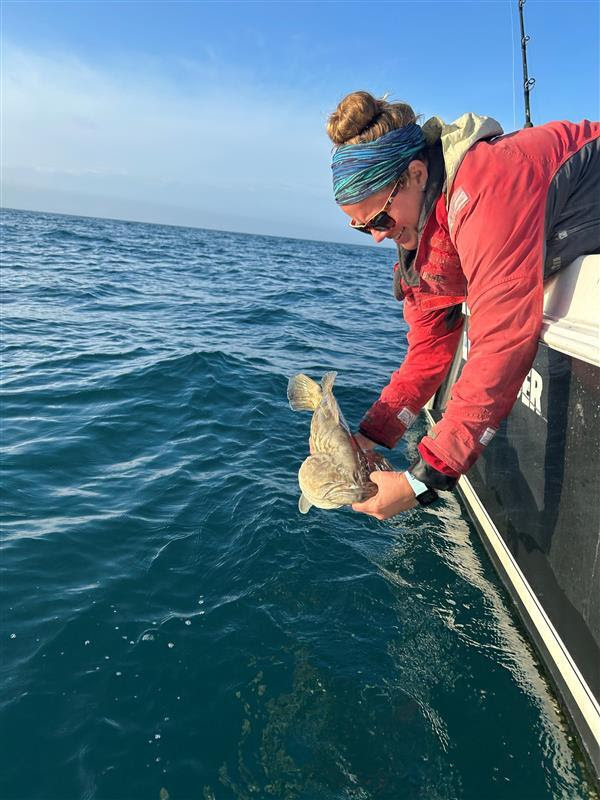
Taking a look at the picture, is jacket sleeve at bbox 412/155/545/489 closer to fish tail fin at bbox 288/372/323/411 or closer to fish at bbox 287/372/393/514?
fish at bbox 287/372/393/514

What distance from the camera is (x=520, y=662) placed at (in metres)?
3.35

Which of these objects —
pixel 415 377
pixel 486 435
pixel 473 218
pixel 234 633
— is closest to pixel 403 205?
pixel 473 218

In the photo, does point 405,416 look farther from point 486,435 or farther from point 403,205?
point 403,205

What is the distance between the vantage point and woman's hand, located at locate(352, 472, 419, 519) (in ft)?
8.62

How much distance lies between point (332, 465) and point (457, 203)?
1.61 metres

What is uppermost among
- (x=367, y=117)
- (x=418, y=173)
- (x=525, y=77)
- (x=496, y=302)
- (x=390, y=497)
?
(x=525, y=77)

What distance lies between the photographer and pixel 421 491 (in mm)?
2557

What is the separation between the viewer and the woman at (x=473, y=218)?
2281 mm

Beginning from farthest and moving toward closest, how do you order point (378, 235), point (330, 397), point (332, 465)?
point (330, 397) → point (332, 465) → point (378, 235)

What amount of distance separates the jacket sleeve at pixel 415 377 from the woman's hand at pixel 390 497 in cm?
107

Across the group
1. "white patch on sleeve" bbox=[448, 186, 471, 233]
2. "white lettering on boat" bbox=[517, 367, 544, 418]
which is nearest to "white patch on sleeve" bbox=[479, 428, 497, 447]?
"white patch on sleeve" bbox=[448, 186, 471, 233]

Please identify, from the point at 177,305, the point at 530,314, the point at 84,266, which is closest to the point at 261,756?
the point at 530,314

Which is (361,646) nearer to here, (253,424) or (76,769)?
(76,769)

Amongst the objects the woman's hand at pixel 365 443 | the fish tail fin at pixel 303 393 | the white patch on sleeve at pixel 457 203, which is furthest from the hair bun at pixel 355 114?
the woman's hand at pixel 365 443
